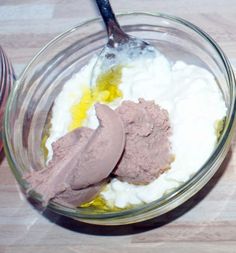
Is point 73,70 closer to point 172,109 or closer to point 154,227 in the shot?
point 172,109

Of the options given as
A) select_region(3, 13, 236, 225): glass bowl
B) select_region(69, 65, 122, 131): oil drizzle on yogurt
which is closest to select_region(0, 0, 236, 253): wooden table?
select_region(3, 13, 236, 225): glass bowl

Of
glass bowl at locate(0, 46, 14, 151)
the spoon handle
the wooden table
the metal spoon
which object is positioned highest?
the spoon handle

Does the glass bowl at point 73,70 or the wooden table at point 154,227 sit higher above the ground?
the glass bowl at point 73,70

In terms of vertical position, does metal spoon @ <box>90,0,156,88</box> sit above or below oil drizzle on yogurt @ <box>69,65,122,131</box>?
above

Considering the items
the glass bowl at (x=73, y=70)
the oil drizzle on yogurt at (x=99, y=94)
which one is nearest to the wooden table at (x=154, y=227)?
the glass bowl at (x=73, y=70)

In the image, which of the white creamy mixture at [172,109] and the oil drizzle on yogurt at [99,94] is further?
the oil drizzle on yogurt at [99,94]

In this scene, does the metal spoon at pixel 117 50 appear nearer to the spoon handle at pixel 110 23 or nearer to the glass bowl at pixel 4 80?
the spoon handle at pixel 110 23

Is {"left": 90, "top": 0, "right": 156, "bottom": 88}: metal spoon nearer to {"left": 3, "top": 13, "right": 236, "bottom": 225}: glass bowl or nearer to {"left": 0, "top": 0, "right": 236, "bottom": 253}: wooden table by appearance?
{"left": 3, "top": 13, "right": 236, "bottom": 225}: glass bowl
